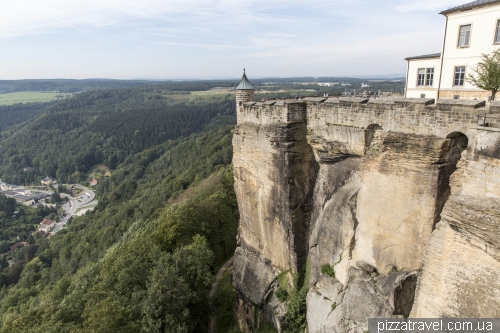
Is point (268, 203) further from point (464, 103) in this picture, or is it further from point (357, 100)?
point (464, 103)

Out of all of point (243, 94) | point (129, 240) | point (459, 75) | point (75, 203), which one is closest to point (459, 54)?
point (459, 75)

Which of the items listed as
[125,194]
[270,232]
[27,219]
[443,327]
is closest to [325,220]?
[270,232]

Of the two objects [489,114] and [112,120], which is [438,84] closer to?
[489,114]

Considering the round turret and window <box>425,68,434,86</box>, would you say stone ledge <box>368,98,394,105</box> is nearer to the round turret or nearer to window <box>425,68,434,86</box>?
the round turret

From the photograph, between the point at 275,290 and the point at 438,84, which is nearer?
the point at 275,290

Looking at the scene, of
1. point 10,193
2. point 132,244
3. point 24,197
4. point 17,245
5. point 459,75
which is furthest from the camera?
point 10,193

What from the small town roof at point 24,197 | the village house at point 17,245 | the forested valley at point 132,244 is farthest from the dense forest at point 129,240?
the small town roof at point 24,197

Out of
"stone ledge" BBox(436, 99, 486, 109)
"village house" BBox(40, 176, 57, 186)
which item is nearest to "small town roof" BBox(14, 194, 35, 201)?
"village house" BBox(40, 176, 57, 186)
